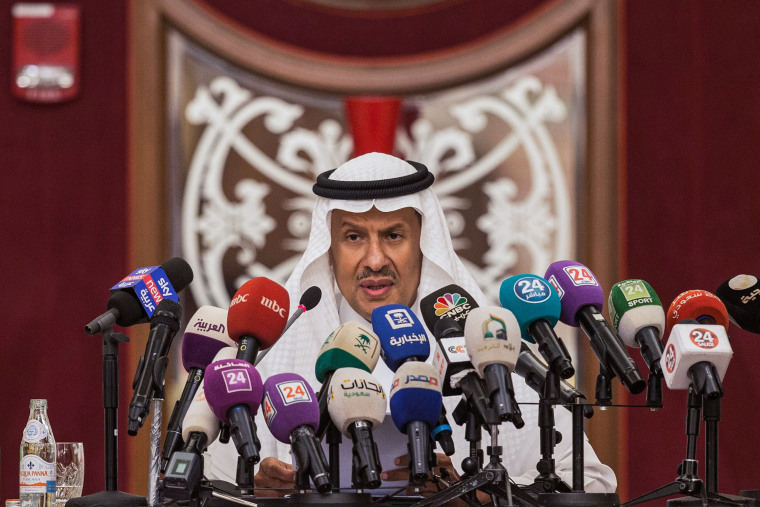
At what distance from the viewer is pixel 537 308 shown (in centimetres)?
218

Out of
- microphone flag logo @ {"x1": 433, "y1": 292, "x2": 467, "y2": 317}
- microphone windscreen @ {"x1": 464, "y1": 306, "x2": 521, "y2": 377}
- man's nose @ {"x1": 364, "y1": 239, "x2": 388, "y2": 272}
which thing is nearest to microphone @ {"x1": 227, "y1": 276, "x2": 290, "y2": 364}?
microphone flag logo @ {"x1": 433, "y1": 292, "x2": 467, "y2": 317}

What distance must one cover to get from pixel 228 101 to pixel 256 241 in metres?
0.63

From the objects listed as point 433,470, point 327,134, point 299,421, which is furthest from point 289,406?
point 327,134

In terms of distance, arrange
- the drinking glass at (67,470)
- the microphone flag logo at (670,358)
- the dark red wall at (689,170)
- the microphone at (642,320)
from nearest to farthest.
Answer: the microphone flag logo at (670,358), the microphone at (642,320), the drinking glass at (67,470), the dark red wall at (689,170)

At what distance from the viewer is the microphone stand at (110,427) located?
226 cm

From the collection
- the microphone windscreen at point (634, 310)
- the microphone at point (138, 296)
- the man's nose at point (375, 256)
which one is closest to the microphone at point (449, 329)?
the microphone windscreen at point (634, 310)

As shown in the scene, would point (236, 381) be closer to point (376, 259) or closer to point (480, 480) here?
point (480, 480)

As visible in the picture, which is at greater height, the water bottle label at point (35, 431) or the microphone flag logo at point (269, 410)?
the microphone flag logo at point (269, 410)

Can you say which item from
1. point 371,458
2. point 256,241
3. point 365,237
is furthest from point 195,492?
point 256,241

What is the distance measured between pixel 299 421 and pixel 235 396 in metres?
0.14

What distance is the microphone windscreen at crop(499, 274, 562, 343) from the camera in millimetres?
2176

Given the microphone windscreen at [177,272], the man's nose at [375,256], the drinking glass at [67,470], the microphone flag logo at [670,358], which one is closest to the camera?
the microphone flag logo at [670,358]

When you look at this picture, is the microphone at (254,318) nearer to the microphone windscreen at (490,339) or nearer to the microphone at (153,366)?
the microphone at (153,366)

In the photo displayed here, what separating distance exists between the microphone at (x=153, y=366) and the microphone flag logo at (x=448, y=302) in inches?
20.6
